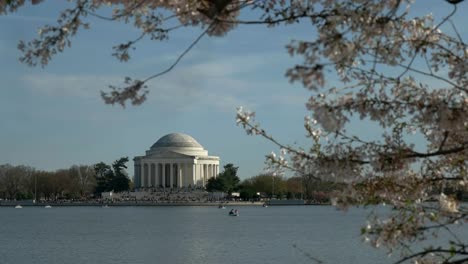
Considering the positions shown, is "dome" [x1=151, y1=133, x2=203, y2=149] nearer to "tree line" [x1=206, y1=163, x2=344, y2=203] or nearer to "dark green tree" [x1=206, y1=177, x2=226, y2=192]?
"tree line" [x1=206, y1=163, x2=344, y2=203]

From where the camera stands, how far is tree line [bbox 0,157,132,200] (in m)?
165

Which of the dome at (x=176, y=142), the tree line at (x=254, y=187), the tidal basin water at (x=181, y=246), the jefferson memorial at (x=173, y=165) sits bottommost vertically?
the tidal basin water at (x=181, y=246)

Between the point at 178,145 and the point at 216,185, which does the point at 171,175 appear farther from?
the point at 216,185

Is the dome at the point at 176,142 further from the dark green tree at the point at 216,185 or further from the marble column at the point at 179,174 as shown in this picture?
Answer: the dark green tree at the point at 216,185

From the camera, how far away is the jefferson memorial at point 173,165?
526ft

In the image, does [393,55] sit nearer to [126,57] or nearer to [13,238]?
[126,57]

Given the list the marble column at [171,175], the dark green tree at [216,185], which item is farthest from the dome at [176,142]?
the dark green tree at [216,185]

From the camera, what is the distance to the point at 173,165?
16025 cm

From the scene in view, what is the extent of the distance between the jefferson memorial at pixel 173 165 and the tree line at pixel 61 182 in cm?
479

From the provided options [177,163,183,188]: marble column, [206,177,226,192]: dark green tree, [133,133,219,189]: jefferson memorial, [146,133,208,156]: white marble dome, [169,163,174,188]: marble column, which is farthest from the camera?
[146,133,208,156]: white marble dome

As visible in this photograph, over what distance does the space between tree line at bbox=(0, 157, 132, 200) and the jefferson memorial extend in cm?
479

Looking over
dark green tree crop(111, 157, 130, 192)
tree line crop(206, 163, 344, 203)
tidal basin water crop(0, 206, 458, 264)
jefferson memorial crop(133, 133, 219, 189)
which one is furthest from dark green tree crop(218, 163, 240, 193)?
tidal basin water crop(0, 206, 458, 264)

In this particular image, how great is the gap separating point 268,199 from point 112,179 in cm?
3097

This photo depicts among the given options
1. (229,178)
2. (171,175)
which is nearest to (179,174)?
(171,175)
